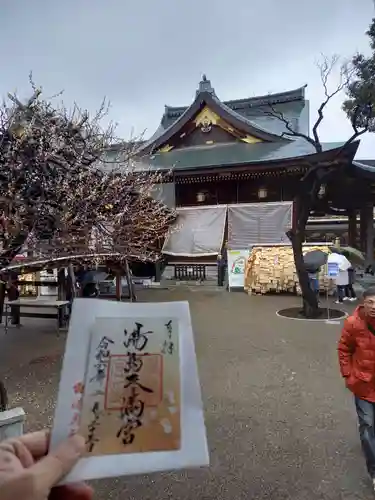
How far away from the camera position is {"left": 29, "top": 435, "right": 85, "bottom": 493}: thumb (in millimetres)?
795

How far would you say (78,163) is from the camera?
572cm

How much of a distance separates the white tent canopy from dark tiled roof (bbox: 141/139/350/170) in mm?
1750

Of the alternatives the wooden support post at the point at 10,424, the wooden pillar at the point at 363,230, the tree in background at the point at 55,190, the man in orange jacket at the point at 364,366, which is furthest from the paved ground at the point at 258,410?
the wooden pillar at the point at 363,230

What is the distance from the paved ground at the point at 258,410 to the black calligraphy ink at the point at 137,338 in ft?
6.60

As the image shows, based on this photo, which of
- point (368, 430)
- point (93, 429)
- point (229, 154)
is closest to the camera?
point (93, 429)

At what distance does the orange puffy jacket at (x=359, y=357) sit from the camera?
2664mm

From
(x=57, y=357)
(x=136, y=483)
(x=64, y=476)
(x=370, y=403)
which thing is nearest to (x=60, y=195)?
(x=57, y=357)

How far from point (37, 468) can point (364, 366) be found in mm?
2489

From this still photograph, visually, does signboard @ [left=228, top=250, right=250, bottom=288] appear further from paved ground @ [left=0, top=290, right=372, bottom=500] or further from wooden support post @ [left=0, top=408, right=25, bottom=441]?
wooden support post @ [left=0, top=408, right=25, bottom=441]

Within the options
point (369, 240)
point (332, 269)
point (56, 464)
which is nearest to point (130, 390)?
point (56, 464)

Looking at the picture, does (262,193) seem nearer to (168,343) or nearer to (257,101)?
(257,101)

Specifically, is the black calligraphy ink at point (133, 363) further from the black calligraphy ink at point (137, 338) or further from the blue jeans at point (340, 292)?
the blue jeans at point (340, 292)

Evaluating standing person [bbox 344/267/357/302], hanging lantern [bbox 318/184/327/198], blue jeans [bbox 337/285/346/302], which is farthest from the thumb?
hanging lantern [bbox 318/184/327/198]

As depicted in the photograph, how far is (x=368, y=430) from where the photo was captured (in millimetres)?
2646
